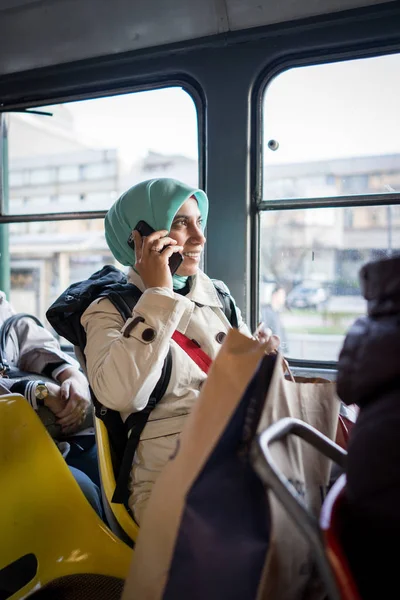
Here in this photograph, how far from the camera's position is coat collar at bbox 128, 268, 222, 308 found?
1705 mm

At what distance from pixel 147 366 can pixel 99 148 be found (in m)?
1.81

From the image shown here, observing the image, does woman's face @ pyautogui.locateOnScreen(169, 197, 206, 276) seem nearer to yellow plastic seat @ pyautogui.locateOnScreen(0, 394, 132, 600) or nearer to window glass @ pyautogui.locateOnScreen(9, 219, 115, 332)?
yellow plastic seat @ pyautogui.locateOnScreen(0, 394, 132, 600)

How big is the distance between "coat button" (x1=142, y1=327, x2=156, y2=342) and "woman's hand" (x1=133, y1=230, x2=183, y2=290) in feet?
0.56

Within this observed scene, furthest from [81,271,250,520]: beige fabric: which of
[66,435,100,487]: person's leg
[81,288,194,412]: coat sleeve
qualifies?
[66,435,100,487]: person's leg

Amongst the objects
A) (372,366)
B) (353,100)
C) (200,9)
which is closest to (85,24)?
(200,9)

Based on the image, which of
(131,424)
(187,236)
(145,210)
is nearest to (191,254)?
(187,236)

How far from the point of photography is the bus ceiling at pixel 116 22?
2.30 metres

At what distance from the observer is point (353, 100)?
7.54 ft

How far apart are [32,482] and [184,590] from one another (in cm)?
74

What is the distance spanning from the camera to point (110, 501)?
1.48m

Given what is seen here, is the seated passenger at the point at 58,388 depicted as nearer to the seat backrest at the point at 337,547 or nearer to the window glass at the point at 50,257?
the window glass at the point at 50,257

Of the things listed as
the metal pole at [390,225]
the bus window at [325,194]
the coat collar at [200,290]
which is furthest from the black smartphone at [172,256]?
the metal pole at [390,225]

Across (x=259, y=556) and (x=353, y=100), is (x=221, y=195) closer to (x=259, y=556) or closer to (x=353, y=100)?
(x=353, y=100)

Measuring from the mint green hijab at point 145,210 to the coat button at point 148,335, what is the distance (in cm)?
42
